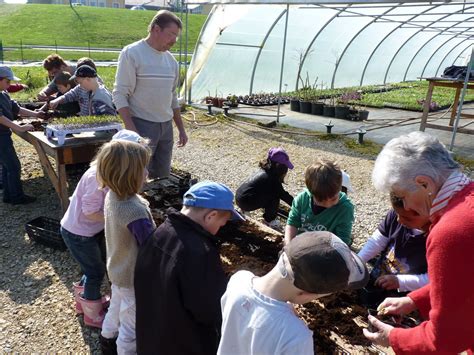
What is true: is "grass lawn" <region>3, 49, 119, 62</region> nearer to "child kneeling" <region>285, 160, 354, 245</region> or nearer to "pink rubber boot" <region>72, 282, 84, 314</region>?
"pink rubber boot" <region>72, 282, 84, 314</region>

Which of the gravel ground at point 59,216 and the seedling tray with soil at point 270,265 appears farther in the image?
the gravel ground at point 59,216

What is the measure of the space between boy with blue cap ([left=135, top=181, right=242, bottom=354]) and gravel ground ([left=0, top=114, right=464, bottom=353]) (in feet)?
3.71

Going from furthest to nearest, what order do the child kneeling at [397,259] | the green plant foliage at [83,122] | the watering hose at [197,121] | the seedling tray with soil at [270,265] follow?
the watering hose at [197,121] → the green plant foliage at [83,122] → the child kneeling at [397,259] → the seedling tray with soil at [270,265]

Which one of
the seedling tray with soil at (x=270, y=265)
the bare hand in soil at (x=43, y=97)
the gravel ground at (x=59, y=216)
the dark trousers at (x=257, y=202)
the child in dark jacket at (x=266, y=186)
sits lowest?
the gravel ground at (x=59, y=216)

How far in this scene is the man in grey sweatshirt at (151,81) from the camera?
330 cm

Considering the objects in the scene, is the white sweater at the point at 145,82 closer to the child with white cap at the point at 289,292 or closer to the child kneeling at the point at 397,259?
the child kneeling at the point at 397,259

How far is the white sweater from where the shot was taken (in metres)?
3.33

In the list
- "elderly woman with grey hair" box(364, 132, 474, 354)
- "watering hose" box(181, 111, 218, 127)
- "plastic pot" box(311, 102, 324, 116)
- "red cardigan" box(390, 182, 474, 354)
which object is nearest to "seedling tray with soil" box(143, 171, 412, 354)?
"elderly woman with grey hair" box(364, 132, 474, 354)

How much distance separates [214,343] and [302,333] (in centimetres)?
65

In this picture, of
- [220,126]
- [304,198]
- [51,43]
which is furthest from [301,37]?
[51,43]

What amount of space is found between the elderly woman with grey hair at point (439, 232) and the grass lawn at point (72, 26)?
31.7 meters

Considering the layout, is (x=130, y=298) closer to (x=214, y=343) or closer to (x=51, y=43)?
(x=214, y=343)

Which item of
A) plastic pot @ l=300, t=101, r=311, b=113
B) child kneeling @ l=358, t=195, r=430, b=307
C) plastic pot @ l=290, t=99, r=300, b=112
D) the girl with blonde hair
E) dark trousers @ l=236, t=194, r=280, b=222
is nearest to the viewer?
the girl with blonde hair

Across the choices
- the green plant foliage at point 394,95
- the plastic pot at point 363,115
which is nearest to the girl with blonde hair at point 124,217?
the plastic pot at point 363,115
